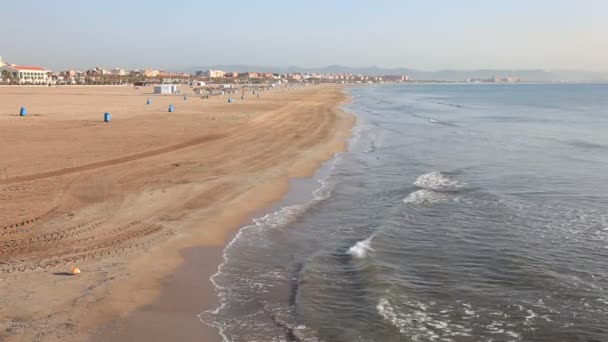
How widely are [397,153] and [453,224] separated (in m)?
11.4

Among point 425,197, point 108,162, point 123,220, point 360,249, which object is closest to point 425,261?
point 360,249

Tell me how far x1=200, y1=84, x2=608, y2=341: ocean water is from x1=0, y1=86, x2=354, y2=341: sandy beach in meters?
0.70

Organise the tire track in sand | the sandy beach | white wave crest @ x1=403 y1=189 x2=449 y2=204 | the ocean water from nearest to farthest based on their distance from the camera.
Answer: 1. the sandy beach
2. the ocean water
3. white wave crest @ x1=403 y1=189 x2=449 y2=204
4. the tire track in sand

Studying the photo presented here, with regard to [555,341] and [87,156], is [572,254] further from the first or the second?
[87,156]

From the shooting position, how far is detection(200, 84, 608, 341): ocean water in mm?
7066

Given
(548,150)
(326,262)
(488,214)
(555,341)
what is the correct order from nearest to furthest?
(555,341) → (326,262) → (488,214) → (548,150)

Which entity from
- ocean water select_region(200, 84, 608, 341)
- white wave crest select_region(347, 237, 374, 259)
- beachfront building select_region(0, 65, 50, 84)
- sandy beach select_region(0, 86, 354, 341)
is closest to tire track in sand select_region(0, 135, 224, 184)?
sandy beach select_region(0, 86, 354, 341)

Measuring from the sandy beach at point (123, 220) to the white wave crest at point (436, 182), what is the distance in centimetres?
374

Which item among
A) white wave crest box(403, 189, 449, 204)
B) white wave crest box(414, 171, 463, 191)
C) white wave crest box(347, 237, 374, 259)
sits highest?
white wave crest box(414, 171, 463, 191)

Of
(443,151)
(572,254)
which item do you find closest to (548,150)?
(443,151)

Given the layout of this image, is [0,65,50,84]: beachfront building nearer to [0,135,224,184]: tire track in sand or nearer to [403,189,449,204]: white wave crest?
[0,135,224,184]: tire track in sand

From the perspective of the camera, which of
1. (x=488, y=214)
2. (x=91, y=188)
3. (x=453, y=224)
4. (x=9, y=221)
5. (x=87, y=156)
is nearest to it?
(x=9, y=221)

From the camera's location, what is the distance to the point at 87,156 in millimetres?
18484

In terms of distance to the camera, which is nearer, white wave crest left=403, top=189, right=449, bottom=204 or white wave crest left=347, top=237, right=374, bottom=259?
white wave crest left=347, top=237, right=374, bottom=259
